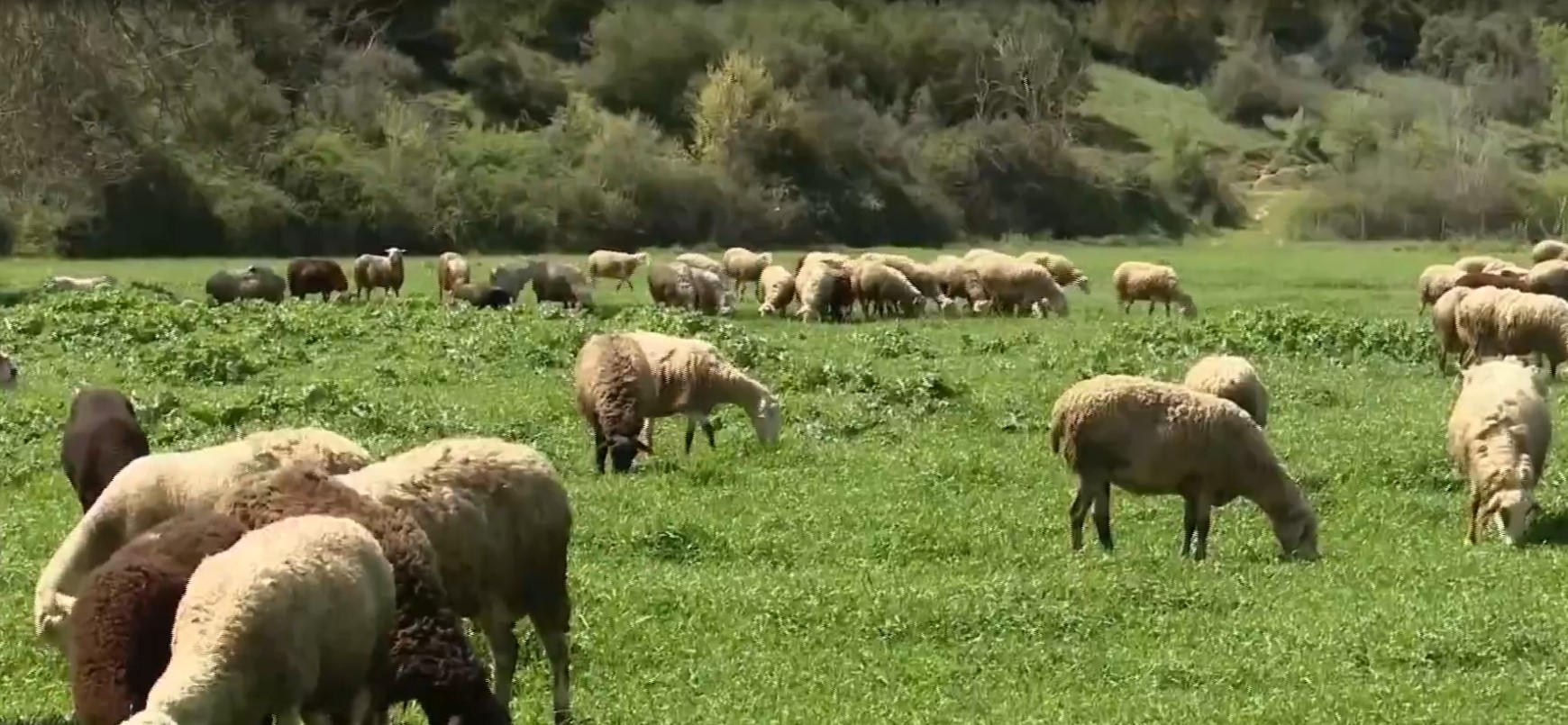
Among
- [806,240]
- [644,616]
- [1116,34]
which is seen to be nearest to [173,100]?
[806,240]

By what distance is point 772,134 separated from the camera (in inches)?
2844

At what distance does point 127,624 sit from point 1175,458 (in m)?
8.75

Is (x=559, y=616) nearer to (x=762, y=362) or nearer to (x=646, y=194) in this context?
(x=762, y=362)

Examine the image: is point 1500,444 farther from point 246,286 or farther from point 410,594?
point 246,286

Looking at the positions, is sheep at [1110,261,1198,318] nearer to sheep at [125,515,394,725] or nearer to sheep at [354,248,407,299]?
sheep at [354,248,407,299]

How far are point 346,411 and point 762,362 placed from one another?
613cm

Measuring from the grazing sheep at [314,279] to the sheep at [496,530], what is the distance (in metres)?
29.7

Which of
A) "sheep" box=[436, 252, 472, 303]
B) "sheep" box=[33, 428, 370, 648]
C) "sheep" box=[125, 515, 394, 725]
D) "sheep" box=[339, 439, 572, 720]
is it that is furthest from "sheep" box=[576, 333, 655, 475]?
"sheep" box=[436, 252, 472, 303]

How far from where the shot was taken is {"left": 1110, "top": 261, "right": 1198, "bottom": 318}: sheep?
37719 mm

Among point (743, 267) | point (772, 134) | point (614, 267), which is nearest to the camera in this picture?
point (743, 267)

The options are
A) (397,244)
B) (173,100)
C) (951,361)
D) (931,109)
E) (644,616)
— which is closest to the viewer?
(644,616)

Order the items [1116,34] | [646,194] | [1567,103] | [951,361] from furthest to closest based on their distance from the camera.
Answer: [1116,34] → [1567,103] → [646,194] → [951,361]

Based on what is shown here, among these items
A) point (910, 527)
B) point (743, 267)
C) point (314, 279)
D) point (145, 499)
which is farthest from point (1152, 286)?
point (145, 499)

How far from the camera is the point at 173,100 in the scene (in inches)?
1932
